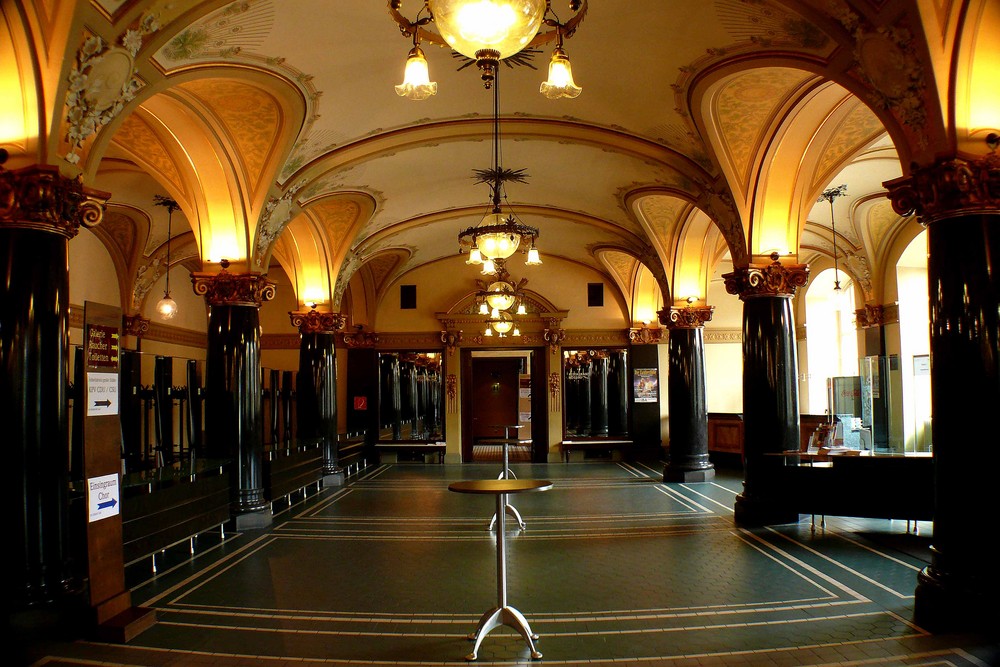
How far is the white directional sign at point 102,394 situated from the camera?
483 centimetres

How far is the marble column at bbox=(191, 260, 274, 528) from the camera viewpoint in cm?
849

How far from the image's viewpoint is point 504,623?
4387 mm

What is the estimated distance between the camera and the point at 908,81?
5.05m

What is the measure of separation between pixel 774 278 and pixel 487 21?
6.52 m

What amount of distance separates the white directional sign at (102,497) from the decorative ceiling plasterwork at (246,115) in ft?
13.2

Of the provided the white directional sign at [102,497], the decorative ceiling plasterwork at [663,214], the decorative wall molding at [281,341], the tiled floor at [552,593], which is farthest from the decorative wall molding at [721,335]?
the white directional sign at [102,497]

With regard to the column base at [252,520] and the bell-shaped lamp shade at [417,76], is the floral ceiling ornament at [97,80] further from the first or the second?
the column base at [252,520]

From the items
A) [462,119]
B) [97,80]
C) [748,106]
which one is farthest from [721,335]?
[97,80]

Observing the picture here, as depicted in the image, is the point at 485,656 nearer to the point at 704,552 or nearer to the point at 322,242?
the point at 704,552

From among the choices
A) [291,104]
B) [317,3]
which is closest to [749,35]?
[317,3]

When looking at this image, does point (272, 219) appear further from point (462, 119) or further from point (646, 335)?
point (646, 335)

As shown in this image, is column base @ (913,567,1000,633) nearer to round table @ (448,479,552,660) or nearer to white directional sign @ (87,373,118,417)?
round table @ (448,479,552,660)

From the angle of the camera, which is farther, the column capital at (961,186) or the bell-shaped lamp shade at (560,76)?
the column capital at (961,186)

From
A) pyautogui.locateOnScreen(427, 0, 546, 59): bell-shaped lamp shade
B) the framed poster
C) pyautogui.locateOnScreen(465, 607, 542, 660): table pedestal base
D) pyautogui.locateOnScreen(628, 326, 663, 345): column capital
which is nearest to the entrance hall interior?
pyautogui.locateOnScreen(427, 0, 546, 59): bell-shaped lamp shade
